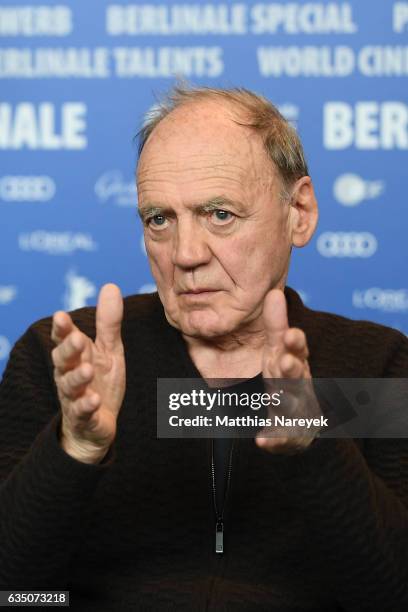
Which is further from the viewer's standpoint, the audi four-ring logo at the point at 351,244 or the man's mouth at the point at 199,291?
the audi four-ring logo at the point at 351,244

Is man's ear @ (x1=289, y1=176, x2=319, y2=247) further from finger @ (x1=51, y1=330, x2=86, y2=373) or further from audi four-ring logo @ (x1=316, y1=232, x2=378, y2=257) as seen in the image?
audi four-ring logo @ (x1=316, y1=232, x2=378, y2=257)

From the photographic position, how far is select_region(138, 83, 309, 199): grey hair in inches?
62.1

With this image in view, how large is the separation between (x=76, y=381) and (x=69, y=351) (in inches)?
1.3

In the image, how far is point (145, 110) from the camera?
9.26ft

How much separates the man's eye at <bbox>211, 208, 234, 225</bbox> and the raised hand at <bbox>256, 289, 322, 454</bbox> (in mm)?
359

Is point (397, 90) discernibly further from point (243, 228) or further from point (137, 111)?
point (243, 228)

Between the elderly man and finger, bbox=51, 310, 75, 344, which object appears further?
the elderly man

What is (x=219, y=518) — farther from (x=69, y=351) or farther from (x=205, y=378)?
(x=69, y=351)

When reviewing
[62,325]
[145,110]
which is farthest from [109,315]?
[145,110]

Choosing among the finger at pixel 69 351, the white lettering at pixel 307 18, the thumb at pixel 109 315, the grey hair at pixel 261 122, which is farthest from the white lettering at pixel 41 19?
the finger at pixel 69 351

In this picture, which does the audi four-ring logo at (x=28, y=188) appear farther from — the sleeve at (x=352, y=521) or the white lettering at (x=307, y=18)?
the sleeve at (x=352, y=521)

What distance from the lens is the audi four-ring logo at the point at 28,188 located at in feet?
9.48

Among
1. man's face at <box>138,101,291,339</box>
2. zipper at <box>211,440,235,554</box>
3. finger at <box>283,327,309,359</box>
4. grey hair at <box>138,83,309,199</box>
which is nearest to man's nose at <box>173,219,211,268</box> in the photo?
man's face at <box>138,101,291,339</box>

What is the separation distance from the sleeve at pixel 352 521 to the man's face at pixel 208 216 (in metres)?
0.35
